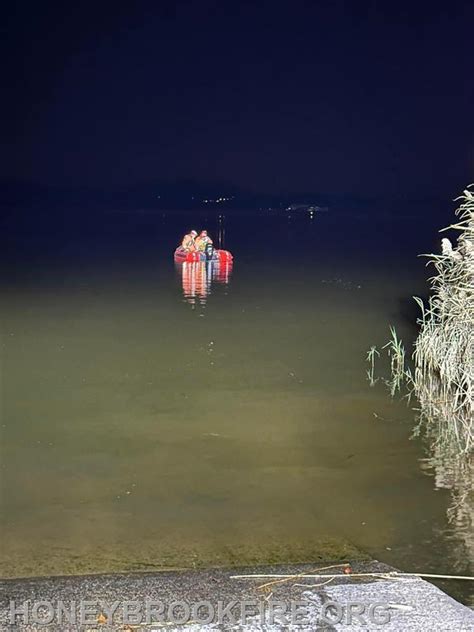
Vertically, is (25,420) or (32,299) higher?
(32,299)

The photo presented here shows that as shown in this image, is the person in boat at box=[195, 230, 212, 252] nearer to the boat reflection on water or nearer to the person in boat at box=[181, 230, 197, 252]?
the person in boat at box=[181, 230, 197, 252]

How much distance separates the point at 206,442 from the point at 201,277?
46.2ft

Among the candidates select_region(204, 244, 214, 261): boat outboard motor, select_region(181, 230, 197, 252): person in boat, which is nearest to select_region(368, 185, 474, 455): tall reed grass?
select_region(204, 244, 214, 261): boat outboard motor

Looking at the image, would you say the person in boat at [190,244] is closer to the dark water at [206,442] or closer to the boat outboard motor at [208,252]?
the boat outboard motor at [208,252]

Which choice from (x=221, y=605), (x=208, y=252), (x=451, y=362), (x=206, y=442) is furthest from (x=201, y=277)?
Result: (x=221, y=605)

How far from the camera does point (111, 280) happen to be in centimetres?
2033

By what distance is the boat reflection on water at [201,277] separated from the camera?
17.6 m

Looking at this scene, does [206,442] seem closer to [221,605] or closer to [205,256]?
[221,605]

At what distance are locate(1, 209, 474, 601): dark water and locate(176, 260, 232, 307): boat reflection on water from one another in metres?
0.85

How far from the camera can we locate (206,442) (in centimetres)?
752

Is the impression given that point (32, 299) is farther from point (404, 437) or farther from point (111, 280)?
point (404, 437)

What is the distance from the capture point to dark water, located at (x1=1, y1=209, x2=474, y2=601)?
5.30 metres

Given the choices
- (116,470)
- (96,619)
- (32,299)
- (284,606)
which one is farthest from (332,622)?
(32,299)

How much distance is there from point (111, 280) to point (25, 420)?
1233cm
